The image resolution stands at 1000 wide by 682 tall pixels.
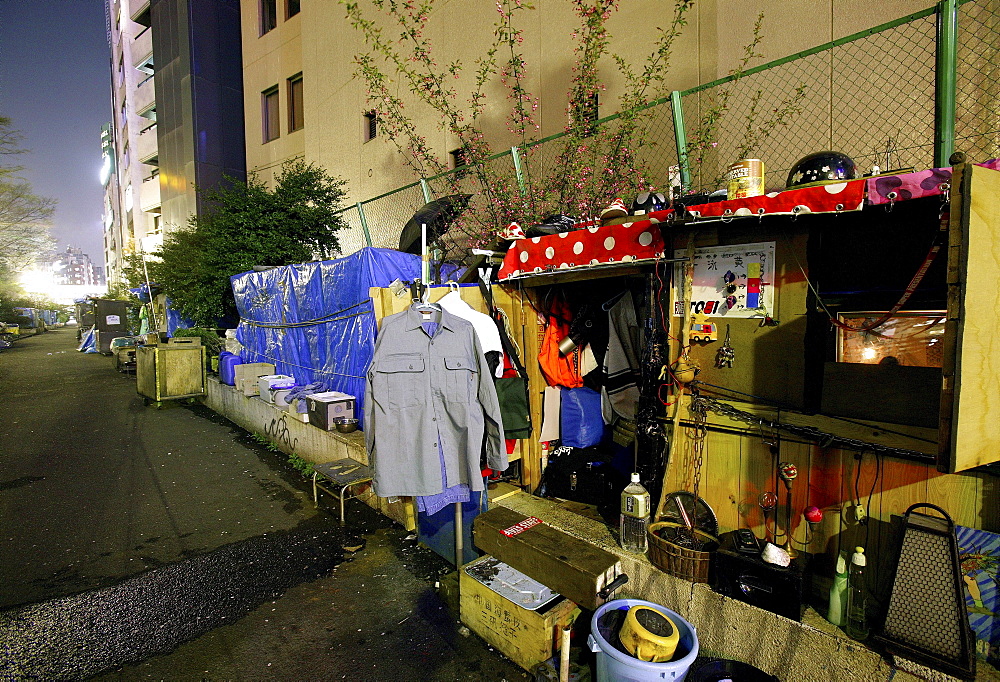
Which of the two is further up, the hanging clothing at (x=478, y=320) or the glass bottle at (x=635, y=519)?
the hanging clothing at (x=478, y=320)

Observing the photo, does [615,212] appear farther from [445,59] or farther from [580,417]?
[445,59]

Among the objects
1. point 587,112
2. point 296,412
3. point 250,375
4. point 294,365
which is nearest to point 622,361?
point 587,112

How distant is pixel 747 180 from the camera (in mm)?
3105

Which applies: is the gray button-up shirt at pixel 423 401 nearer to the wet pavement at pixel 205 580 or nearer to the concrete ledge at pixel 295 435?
the wet pavement at pixel 205 580

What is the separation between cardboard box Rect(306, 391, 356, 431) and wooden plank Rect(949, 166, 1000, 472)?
6429mm

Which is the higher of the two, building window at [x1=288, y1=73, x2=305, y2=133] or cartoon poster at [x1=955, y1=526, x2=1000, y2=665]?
building window at [x1=288, y1=73, x2=305, y2=133]

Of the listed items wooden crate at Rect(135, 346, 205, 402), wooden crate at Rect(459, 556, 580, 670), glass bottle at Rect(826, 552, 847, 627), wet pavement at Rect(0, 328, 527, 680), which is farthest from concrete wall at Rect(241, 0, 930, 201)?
wet pavement at Rect(0, 328, 527, 680)

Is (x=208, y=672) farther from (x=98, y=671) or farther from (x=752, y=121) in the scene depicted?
(x=752, y=121)

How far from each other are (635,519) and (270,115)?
17607 mm

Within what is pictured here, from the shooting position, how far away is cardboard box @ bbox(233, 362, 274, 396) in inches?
368

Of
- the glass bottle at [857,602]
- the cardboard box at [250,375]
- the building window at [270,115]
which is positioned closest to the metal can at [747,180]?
the glass bottle at [857,602]

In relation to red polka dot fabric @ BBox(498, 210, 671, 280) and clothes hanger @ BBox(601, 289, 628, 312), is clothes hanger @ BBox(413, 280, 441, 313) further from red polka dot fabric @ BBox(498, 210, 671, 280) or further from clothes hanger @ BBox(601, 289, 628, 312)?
clothes hanger @ BBox(601, 289, 628, 312)

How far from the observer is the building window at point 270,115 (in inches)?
615

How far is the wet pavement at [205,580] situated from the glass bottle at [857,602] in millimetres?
2168
